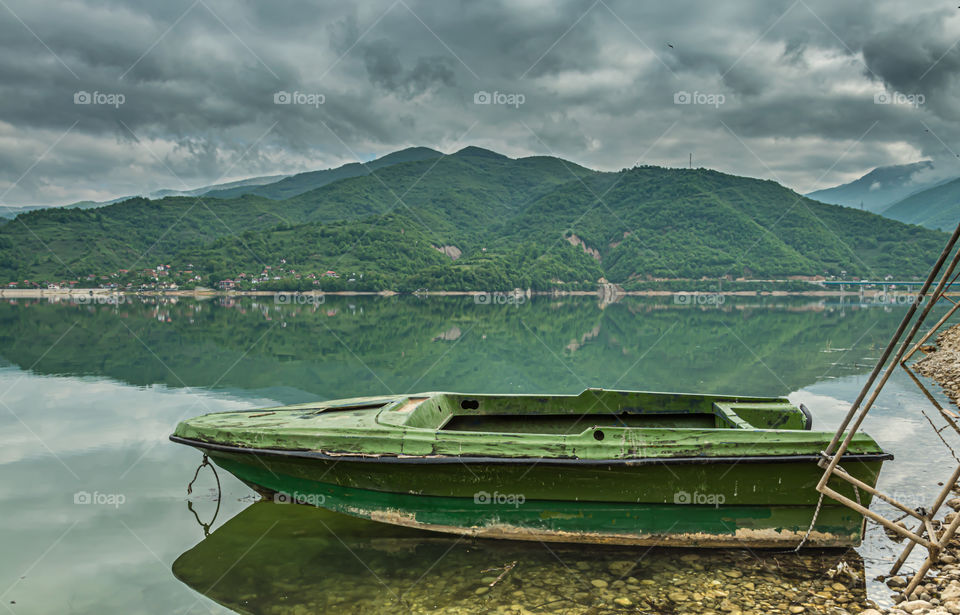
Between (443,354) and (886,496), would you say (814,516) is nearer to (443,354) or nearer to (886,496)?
(886,496)

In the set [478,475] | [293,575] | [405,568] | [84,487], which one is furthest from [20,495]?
[478,475]

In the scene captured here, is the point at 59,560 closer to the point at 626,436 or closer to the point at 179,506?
the point at 179,506

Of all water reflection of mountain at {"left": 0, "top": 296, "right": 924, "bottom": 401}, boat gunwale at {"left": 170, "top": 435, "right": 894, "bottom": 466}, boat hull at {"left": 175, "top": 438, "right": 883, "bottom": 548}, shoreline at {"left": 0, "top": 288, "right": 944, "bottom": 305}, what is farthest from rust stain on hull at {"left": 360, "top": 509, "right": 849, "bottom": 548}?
shoreline at {"left": 0, "top": 288, "right": 944, "bottom": 305}

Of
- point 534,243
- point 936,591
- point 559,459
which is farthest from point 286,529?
point 534,243

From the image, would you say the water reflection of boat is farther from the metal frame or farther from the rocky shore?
the metal frame

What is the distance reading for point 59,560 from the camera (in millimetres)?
6844

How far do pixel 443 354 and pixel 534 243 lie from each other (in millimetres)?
115440

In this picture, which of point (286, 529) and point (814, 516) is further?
point (286, 529)

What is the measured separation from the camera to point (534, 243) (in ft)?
452

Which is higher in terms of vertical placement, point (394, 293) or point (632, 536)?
point (394, 293)

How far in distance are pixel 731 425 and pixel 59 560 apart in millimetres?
7996

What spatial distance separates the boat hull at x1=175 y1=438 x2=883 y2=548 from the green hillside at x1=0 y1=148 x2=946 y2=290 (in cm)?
9518

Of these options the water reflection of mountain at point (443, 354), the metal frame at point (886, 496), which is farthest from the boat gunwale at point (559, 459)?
the water reflection of mountain at point (443, 354)

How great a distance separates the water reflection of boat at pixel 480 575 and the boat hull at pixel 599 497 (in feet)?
0.74
